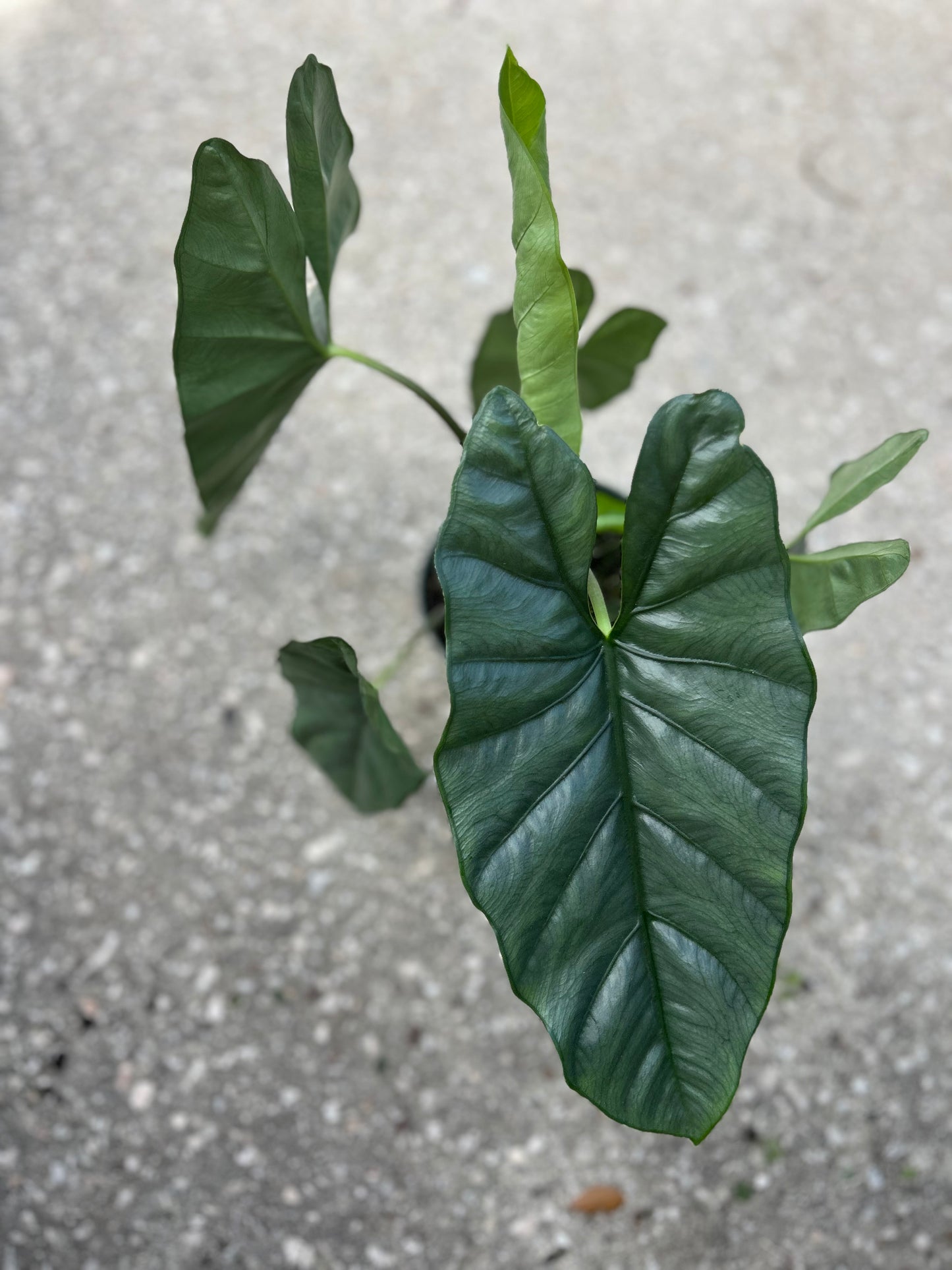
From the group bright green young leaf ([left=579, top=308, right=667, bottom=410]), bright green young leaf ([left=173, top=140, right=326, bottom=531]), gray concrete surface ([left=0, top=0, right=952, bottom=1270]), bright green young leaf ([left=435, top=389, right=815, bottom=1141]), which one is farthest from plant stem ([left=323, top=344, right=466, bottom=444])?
gray concrete surface ([left=0, top=0, right=952, bottom=1270])

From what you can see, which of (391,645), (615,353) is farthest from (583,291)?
(391,645)

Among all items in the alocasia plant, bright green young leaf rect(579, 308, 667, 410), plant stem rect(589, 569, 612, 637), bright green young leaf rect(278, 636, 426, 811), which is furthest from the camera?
bright green young leaf rect(579, 308, 667, 410)

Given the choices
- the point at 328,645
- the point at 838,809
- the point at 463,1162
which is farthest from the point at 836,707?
the point at 328,645

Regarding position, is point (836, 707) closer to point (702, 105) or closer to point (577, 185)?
point (577, 185)

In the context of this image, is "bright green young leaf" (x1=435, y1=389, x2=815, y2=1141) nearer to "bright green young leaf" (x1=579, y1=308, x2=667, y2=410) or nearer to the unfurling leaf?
the unfurling leaf

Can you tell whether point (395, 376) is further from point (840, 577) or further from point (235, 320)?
point (840, 577)
